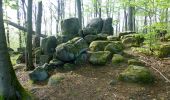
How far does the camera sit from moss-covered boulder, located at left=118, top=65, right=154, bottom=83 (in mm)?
9836

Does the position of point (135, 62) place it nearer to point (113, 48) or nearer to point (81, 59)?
point (113, 48)

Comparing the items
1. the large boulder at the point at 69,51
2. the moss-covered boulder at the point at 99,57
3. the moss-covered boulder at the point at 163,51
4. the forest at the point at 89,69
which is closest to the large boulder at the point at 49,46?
the forest at the point at 89,69

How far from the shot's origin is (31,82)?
1106cm

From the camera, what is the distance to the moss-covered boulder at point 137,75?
9836 millimetres

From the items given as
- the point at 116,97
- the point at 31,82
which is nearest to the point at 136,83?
the point at 116,97

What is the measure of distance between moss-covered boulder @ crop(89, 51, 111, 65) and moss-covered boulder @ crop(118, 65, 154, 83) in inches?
62.0

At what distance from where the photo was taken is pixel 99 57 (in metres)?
11.8

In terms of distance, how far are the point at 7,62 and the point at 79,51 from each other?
4142 millimetres

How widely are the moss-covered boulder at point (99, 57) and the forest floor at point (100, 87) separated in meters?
0.24

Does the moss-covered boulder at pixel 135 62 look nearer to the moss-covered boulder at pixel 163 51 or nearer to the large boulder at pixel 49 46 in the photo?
the moss-covered boulder at pixel 163 51

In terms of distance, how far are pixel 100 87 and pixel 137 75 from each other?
5.10 ft

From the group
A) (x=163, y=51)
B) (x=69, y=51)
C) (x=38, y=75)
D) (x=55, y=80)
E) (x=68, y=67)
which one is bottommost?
(x=55, y=80)

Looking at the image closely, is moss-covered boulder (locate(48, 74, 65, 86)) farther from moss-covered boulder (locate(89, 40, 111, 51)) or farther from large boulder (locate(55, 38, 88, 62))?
moss-covered boulder (locate(89, 40, 111, 51))

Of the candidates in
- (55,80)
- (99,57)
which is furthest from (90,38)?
(55,80)
